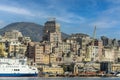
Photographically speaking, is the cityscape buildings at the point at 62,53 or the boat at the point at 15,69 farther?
the cityscape buildings at the point at 62,53

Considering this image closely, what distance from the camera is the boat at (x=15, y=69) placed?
104 meters

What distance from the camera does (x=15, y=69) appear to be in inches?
4181

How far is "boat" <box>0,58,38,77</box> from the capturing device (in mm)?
104044

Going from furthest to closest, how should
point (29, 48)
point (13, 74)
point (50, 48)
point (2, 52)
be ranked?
point (50, 48), point (29, 48), point (2, 52), point (13, 74)

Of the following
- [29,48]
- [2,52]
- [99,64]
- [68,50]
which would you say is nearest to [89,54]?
[68,50]

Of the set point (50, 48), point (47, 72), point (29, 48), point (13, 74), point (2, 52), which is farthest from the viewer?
point (50, 48)

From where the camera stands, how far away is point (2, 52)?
137 meters

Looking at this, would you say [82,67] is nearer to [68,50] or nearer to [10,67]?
[68,50]

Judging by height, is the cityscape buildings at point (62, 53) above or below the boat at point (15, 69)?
above

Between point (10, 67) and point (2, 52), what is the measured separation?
3177cm

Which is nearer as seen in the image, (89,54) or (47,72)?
(47,72)

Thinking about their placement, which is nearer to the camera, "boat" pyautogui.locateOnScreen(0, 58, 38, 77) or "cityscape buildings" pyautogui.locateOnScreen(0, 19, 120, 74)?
"boat" pyautogui.locateOnScreen(0, 58, 38, 77)

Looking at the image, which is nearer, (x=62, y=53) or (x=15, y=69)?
(x=15, y=69)

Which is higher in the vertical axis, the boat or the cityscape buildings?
the cityscape buildings
